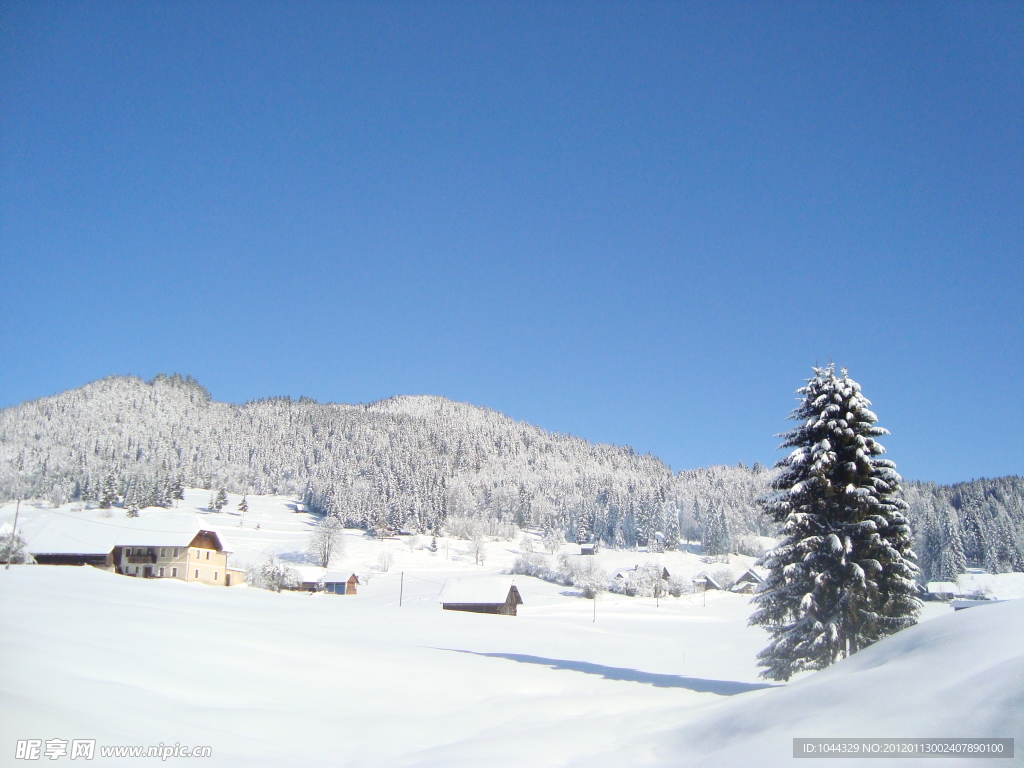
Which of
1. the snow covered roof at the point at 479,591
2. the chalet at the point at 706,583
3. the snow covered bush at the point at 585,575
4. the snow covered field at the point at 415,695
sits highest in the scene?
the snow covered field at the point at 415,695

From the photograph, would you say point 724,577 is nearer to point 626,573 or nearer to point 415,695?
point 626,573

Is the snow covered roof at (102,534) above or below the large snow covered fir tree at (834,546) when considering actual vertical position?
below

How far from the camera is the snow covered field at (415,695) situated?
8.18m

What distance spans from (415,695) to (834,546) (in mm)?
13970

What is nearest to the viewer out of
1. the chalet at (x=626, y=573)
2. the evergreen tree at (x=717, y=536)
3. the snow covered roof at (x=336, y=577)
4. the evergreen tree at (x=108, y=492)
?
the snow covered roof at (x=336, y=577)

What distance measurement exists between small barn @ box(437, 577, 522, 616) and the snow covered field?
4384 cm

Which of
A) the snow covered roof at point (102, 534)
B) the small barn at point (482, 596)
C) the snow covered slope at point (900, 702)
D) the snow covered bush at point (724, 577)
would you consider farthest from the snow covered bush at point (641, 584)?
the snow covered slope at point (900, 702)

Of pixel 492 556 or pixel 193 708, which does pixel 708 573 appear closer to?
pixel 492 556

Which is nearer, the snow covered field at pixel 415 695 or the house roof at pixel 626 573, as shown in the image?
the snow covered field at pixel 415 695

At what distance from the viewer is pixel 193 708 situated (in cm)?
1268

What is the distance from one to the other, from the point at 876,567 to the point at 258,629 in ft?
75.5

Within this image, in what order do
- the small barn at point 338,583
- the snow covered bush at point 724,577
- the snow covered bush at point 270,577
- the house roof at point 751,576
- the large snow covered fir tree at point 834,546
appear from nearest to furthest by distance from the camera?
the large snow covered fir tree at point 834,546, the house roof at point 751,576, the snow covered bush at point 270,577, the small barn at point 338,583, the snow covered bush at point 724,577

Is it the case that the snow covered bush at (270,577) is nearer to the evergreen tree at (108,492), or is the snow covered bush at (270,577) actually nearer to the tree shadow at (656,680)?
the tree shadow at (656,680)

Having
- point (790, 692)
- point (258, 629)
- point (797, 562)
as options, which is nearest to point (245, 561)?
point (258, 629)
